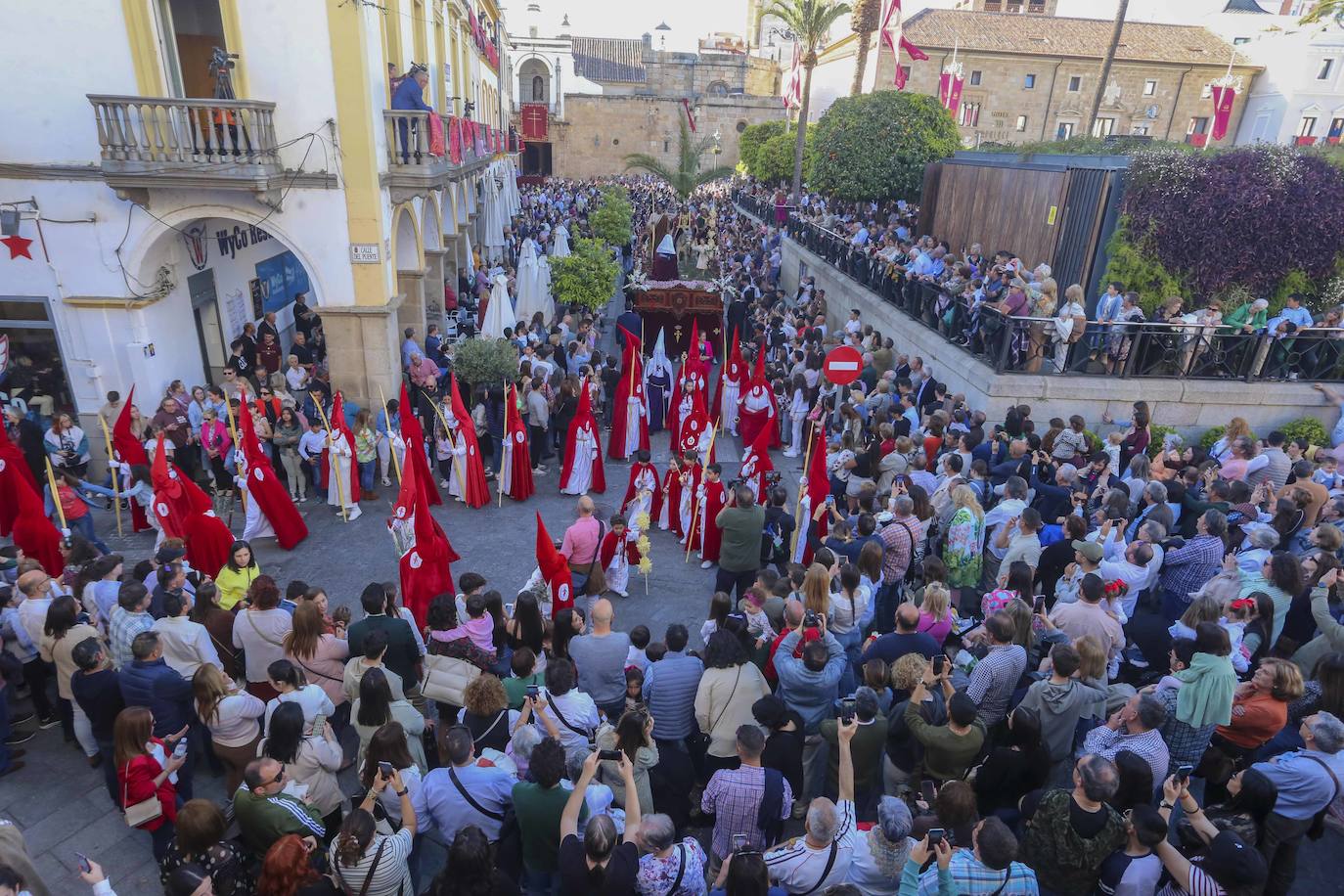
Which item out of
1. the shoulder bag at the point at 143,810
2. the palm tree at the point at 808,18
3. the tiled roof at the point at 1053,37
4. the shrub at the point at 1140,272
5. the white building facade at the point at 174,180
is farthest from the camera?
the tiled roof at the point at 1053,37

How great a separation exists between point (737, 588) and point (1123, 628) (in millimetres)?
3531

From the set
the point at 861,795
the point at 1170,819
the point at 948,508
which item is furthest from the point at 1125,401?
the point at 861,795

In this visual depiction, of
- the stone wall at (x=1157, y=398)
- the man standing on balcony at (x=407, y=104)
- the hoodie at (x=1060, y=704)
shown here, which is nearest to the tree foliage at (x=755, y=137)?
the man standing on balcony at (x=407, y=104)

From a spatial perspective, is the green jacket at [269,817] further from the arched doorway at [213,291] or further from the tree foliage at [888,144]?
the tree foliage at [888,144]

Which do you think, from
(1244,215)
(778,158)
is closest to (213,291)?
(1244,215)

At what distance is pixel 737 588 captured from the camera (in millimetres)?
8289

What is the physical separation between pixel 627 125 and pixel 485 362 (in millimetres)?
56959

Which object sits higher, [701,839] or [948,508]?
[948,508]

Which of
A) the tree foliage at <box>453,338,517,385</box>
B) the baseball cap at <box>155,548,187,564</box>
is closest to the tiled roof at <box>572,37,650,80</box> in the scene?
the tree foliage at <box>453,338,517,385</box>

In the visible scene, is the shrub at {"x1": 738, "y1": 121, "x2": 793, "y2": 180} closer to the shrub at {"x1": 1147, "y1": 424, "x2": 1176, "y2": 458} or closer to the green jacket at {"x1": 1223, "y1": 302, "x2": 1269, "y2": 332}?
the green jacket at {"x1": 1223, "y1": 302, "x2": 1269, "y2": 332}

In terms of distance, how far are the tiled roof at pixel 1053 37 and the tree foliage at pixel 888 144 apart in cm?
2769

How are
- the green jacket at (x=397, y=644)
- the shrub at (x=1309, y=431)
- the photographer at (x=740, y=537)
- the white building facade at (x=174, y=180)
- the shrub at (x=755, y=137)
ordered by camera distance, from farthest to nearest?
the shrub at (x=755, y=137) < the shrub at (x=1309, y=431) < the white building facade at (x=174, y=180) < the photographer at (x=740, y=537) < the green jacket at (x=397, y=644)

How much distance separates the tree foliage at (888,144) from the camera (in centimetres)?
2034

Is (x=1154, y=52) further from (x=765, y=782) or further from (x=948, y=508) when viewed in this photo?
(x=765, y=782)
